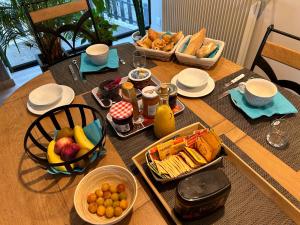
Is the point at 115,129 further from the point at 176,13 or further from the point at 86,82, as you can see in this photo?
the point at 176,13

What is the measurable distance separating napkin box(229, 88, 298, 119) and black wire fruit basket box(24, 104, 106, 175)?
0.58 metres

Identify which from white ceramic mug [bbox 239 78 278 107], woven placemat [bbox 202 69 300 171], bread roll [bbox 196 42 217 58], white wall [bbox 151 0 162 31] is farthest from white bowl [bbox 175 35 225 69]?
white wall [bbox 151 0 162 31]

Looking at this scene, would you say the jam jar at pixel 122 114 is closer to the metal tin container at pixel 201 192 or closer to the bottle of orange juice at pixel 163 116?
the bottle of orange juice at pixel 163 116

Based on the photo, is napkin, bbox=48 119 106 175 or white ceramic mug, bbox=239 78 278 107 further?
white ceramic mug, bbox=239 78 278 107

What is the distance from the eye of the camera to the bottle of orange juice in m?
0.80

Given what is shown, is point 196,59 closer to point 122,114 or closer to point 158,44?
point 158,44

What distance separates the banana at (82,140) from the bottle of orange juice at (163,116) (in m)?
0.24

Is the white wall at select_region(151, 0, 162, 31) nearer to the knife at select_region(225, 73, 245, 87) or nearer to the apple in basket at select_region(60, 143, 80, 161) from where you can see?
the knife at select_region(225, 73, 245, 87)

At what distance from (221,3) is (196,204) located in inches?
74.7

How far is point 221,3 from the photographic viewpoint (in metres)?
1.99

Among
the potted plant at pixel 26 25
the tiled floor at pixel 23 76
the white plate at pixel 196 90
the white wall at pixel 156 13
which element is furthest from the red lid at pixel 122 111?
the white wall at pixel 156 13

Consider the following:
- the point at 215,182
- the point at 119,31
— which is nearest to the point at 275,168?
the point at 215,182

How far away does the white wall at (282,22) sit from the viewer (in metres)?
1.68

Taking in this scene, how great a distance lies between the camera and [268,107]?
978 millimetres
